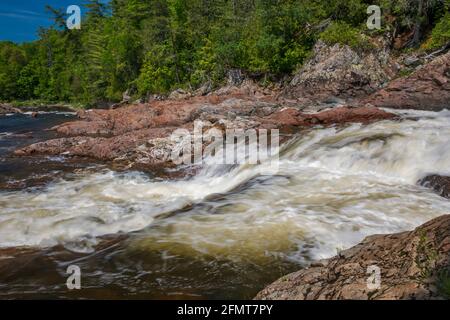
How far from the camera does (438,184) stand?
8195 millimetres

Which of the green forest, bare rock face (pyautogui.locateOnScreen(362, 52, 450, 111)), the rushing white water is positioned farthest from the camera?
the green forest

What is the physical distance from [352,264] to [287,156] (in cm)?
816

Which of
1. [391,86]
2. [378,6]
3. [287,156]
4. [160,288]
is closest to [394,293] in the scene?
[160,288]

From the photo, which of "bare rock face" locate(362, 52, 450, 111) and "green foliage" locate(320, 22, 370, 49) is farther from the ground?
"green foliage" locate(320, 22, 370, 49)

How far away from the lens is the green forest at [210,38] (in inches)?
974

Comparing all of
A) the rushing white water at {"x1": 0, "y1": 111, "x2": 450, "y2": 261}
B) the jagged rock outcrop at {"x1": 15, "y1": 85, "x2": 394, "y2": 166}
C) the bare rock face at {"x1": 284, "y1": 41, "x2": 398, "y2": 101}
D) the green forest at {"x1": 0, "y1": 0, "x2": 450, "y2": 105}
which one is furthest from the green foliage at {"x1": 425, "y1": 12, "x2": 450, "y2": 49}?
the rushing white water at {"x1": 0, "y1": 111, "x2": 450, "y2": 261}

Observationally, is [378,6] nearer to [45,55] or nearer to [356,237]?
[356,237]

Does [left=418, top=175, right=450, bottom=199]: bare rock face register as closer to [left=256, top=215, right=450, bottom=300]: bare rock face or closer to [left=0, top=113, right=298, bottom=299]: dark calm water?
[left=0, top=113, right=298, bottom=299]: dark calm water

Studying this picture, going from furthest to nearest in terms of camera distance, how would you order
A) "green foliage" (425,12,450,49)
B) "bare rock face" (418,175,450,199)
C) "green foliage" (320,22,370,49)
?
"green foliage" (320,22,370,49) → "green foliage" (425,12,450,49) → "bare rock face" (418,175,450,199)

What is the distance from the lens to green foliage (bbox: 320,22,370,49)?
78.5ft

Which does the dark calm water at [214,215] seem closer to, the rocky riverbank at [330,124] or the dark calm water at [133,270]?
the dark calm water at [133,270]

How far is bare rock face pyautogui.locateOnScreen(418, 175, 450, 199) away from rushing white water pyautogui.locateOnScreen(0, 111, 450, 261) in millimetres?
211

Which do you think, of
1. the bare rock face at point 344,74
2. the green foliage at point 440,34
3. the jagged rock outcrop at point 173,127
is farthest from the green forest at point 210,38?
the jagged rock outcrop at point 173,127

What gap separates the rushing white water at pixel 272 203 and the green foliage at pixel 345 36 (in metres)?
13.0
